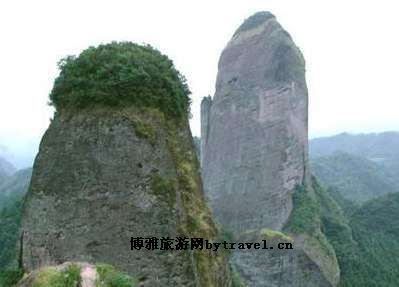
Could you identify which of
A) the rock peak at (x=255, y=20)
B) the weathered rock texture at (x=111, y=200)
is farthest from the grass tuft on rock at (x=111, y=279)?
the rock peak at (x=255, y=20)

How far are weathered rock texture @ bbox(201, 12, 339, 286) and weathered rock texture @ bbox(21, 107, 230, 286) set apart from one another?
73.5 ft

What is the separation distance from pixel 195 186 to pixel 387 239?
32.2 m

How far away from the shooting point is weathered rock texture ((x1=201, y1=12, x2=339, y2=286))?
110 ft

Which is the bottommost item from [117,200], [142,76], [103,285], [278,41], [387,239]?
[387,239]

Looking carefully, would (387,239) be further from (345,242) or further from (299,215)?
(299,215)

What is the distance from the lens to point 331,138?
153 meters

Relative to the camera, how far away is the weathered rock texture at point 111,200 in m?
8.47

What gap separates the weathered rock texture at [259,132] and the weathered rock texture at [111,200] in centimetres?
2241

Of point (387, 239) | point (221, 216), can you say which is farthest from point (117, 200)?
point (387, 239)

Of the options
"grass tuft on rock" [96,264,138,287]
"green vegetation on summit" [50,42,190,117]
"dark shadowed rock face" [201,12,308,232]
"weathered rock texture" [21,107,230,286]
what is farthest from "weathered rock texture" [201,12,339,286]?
"grass tuft on rock" [96,264,138,287]

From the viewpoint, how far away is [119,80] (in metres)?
9.18

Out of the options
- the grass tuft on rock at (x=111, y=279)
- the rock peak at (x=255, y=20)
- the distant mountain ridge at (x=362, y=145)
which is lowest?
the grass tuft on rock at (x=111, y=279)

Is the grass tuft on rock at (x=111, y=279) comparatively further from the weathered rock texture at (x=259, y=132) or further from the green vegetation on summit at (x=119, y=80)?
the weathered rock texture at (x=259, y=132)

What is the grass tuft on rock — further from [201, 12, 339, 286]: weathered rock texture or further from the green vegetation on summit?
[201, 12, 339, 286]: weathered rock texture
